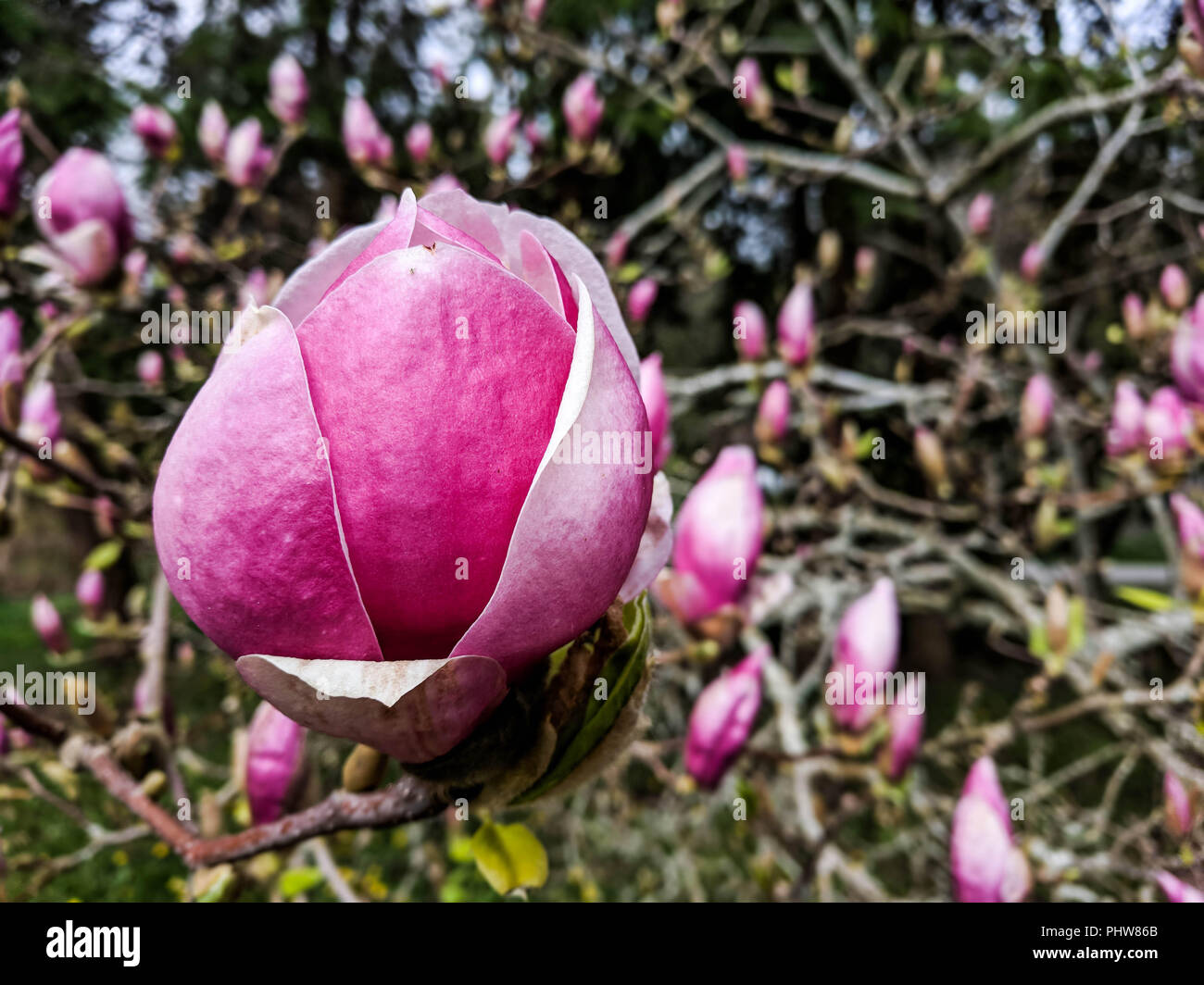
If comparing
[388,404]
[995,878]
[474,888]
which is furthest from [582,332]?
[474,888]

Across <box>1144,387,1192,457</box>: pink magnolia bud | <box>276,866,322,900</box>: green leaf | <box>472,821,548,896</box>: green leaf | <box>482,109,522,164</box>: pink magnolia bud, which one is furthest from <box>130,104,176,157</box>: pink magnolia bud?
<box>1144,387,1192,457</box>: pink magnolia bud

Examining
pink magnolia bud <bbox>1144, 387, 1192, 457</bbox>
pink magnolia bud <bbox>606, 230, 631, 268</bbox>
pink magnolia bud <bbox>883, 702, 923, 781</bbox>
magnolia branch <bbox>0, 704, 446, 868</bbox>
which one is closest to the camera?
magnolia branch <bbox>0, 704, 446, 868</bbox>

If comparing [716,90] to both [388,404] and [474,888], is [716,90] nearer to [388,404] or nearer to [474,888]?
Answer: [474,888]

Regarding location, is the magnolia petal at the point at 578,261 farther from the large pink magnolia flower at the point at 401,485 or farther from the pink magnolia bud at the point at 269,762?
the pink magnolia bud at the point at 269,762

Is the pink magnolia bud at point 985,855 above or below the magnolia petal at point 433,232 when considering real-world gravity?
below

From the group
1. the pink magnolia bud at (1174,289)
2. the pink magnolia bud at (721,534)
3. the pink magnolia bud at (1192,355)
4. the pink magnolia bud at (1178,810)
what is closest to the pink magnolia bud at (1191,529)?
the pink magnolia bud at (1192,355)

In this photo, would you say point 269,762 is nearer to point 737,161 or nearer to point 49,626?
point 49,626

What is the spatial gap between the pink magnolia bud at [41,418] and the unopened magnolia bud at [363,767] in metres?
0.79

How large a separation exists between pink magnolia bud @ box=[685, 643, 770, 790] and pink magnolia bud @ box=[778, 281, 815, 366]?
83 centimetres

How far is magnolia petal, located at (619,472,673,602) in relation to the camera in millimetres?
342

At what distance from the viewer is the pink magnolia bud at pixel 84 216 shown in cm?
77

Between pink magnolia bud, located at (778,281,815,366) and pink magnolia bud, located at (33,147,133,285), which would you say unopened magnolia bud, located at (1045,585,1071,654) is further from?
pink magnolia bud, located at (33,147,133,285)

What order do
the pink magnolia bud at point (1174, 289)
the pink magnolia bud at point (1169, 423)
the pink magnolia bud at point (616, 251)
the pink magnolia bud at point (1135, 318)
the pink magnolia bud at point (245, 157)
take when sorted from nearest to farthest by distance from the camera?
the pink magnolia bud at point (1169, 423) → the pink magnolia bud at point (245, 157) → the pink magnolia bud at point (1174, 289) → the pink magnolia bud at point (1135, 318) → the pink magnolia bud at point (616, 251)

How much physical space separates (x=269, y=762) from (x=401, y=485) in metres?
0.42
